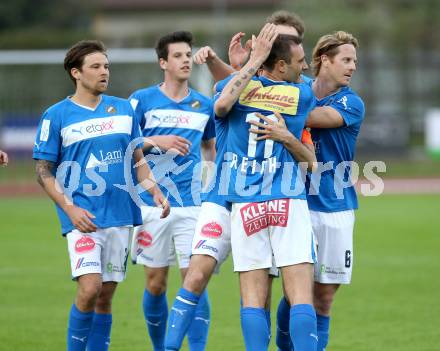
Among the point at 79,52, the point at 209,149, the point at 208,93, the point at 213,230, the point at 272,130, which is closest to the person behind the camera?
the point at 272,130

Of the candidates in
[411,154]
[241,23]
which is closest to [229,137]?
[411,154]

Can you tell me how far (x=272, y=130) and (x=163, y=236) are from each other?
6.93 ft

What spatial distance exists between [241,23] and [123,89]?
106 ft

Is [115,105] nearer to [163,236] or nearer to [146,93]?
[146,93]

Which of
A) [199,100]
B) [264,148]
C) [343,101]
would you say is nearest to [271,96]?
[264,148]

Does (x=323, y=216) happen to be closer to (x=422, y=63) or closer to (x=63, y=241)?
(x=63, y=241)

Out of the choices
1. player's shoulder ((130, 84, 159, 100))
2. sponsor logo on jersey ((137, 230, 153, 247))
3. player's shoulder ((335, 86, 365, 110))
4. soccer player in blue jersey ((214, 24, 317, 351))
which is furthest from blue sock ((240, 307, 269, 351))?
player's shoulder ((130, 84, 159, 100))

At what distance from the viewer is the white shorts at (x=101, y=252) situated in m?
6.41

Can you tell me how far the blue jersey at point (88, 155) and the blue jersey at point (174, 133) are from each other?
3.30ft

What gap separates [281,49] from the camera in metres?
5.93

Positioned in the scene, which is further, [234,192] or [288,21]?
[288,21]

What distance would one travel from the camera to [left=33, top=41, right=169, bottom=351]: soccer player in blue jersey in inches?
253

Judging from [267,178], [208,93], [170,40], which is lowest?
[267,178]

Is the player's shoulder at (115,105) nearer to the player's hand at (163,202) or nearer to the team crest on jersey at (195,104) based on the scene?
the player's hand at (163,202)
